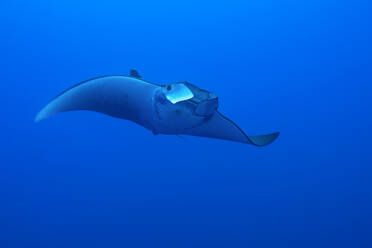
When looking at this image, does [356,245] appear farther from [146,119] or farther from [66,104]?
[66,104]

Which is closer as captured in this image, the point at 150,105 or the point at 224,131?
the point at 150,105

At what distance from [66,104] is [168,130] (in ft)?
3.19

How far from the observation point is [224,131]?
287 cm

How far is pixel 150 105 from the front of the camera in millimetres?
2600

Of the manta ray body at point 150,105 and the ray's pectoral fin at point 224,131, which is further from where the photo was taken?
the ray's pectoral fin at point 224,131

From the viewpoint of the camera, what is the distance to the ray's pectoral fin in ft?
8.85

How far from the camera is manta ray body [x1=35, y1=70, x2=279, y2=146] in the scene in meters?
2.29

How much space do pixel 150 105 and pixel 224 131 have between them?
803 mm

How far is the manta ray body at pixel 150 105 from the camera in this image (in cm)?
229

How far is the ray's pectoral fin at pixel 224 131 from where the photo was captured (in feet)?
8.85

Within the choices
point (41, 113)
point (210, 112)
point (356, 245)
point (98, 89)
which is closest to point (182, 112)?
point (210, 112)

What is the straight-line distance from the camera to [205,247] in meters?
5.84

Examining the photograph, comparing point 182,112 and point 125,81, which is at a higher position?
point 125,81

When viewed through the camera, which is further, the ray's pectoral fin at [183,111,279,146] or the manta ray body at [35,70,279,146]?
the ray's pectoral fin at [183,111,279,146]
